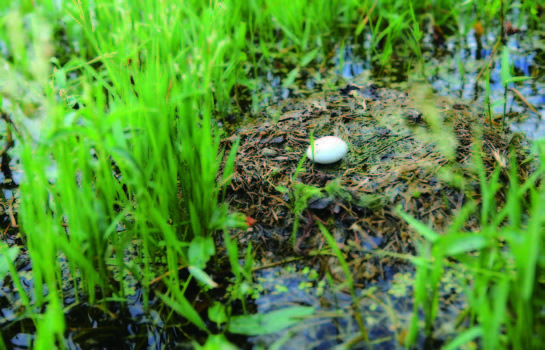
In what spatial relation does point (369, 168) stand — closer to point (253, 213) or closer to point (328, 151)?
point (328, 151)

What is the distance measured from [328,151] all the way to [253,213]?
44 centimetres

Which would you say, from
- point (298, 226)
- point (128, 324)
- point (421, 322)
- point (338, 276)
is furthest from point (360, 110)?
point (128, 324)

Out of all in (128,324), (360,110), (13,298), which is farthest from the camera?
(360,110)

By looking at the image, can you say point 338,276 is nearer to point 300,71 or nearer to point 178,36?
point 178,36

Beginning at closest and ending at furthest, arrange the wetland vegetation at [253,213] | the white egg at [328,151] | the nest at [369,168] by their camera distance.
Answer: the wetland vegetation at [253,213] < the nest at [369,168] < the white egg at [328,151]

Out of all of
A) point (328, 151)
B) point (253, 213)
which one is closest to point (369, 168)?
point (328, 151)

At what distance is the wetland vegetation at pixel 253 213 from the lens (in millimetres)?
1352

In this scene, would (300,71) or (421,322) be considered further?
(300,71)

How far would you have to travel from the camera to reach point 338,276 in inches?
66.9

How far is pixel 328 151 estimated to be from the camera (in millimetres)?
2049

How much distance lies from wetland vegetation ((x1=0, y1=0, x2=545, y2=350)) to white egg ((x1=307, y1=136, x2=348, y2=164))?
0.20 ft

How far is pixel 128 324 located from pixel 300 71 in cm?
219

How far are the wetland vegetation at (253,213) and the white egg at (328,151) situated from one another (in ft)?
0.20

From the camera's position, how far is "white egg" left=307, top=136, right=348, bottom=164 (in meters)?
2.05
